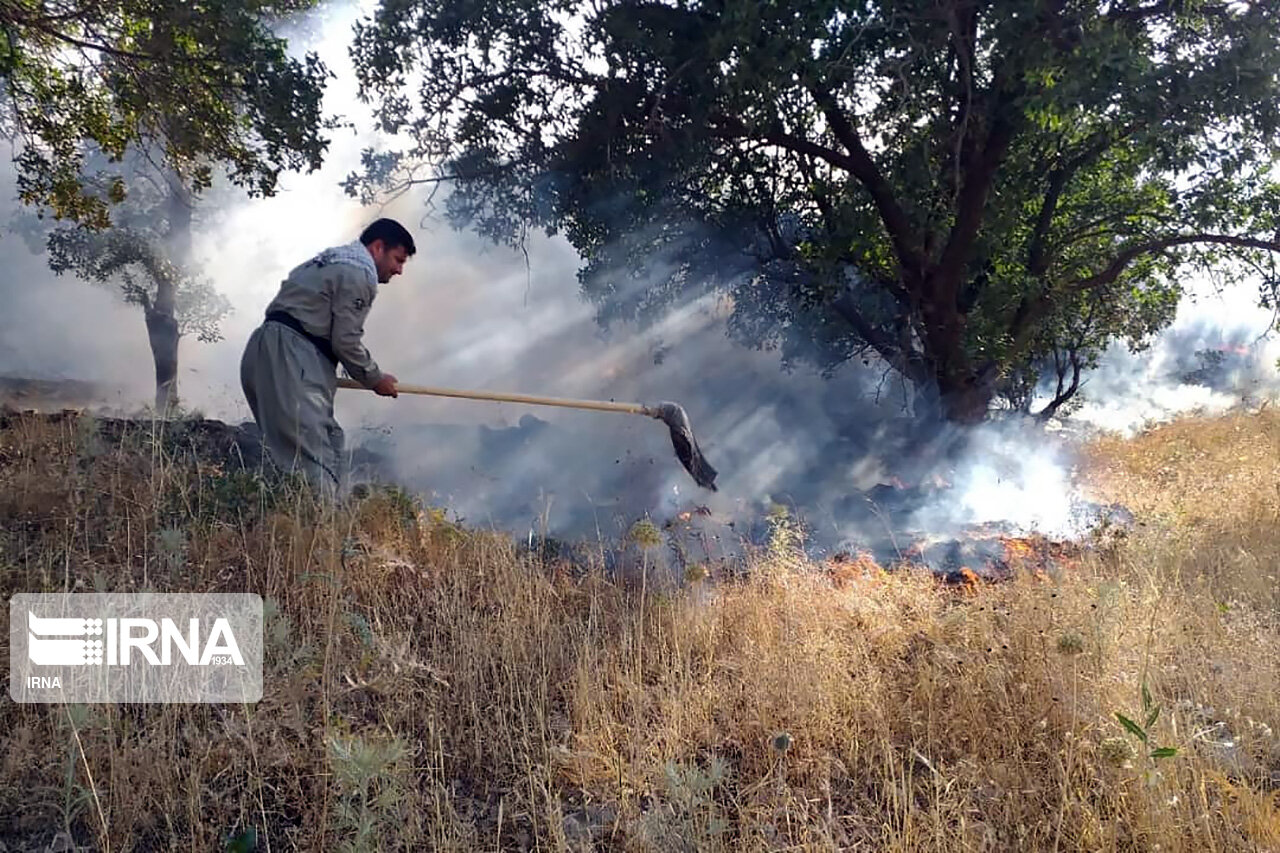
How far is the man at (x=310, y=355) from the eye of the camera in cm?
439

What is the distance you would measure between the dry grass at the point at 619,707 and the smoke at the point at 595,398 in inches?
36.4

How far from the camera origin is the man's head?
4707mm

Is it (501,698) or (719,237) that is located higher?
(719,237)

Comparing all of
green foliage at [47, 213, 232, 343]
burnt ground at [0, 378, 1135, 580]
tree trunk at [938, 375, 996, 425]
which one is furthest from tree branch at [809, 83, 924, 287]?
green foliage at [47, 213, 232, 343]

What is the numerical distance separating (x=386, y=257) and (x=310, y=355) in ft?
2.32

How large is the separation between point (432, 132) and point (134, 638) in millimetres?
5659

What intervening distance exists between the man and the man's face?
14 centimetres

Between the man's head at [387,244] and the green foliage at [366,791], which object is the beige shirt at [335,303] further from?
the green foliage at [366,791]

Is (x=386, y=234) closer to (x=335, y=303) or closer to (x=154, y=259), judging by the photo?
(x=335, y=303)

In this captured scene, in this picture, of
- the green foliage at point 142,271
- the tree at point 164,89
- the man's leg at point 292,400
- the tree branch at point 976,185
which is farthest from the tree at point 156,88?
the green foliage at point 142,271

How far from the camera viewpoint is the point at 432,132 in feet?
24.0

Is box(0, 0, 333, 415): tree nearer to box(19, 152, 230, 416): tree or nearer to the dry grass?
the dry grass

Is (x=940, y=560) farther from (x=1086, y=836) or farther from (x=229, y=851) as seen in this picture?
(x=229, y=851)

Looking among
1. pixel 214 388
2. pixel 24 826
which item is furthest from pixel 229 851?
pixel 214 388
